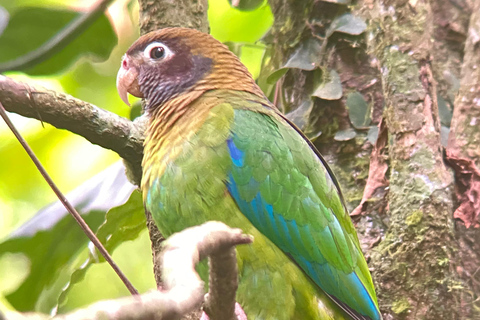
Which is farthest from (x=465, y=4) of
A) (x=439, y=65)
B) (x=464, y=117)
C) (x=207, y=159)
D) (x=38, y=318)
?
(x=38, y=318)

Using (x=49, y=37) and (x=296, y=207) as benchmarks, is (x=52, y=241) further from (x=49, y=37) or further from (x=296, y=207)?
(x=296, y=207)

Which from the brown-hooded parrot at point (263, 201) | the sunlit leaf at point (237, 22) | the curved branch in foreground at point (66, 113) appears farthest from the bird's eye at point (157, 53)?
the sunlit leaf at point (237, 22)

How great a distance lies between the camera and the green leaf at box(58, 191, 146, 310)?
297cm

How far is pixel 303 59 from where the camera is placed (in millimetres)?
3365

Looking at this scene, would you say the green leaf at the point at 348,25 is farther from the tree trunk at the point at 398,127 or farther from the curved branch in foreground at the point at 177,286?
the curved branch in foreground at the point at 177,286

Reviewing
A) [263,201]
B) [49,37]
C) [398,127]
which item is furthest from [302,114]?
[49,37]

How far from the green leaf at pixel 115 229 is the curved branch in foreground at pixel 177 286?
192cm

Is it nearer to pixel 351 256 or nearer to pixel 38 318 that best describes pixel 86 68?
pixel 351 256

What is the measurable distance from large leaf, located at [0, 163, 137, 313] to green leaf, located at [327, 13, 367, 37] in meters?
1.50

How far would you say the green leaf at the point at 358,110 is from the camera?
3.15 m

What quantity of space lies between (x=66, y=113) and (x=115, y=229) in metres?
1.01

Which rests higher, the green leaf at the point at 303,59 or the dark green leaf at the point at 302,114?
the green leaf at the point at 303,59

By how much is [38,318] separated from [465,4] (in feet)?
11.4

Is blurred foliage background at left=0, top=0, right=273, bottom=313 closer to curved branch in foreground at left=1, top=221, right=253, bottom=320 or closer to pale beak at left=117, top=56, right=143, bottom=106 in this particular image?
pale beak at left=117, top=56, right=143, bottom=106
